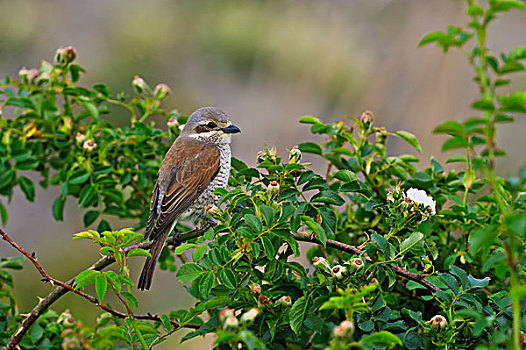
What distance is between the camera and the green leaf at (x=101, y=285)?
1.25 metres

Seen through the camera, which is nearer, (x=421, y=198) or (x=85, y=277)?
(x=85, y=277)

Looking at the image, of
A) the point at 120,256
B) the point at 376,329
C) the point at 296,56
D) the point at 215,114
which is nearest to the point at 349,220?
the point at 376,329

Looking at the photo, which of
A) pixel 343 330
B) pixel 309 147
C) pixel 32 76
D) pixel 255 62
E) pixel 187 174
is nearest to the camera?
pixel 343 330

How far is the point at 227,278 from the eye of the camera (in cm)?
129

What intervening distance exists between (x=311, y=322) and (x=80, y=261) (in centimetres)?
351

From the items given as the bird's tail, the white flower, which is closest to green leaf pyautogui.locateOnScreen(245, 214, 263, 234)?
the white flower

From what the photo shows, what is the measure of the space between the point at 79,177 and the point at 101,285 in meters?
0.83

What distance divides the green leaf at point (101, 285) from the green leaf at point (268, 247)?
36 centimetres

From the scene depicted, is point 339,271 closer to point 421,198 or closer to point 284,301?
point 284,301

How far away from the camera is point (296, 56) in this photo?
6090 mm

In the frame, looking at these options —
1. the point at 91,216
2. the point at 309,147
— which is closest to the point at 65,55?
the point at 91,216

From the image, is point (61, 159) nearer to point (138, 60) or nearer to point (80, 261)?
point (80, 261)

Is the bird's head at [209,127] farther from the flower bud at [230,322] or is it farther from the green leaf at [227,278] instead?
the flower bud at [230,322]

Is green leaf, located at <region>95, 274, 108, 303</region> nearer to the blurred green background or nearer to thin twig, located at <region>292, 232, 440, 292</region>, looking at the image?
thin twig, located at <region>292, 232, 440, 292</region>
